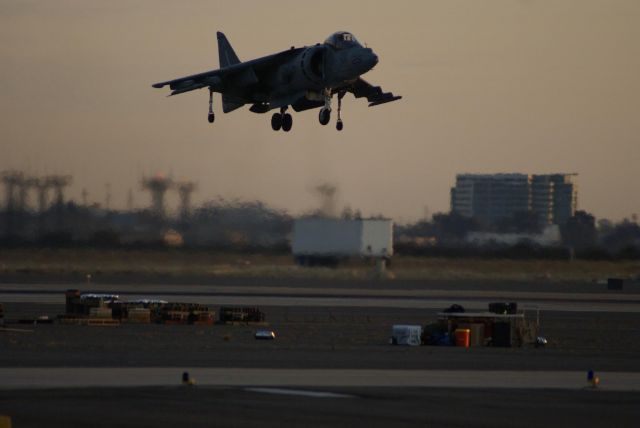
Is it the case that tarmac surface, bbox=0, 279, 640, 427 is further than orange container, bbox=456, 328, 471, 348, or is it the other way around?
orange container, bbox=456, 328, 471, 348

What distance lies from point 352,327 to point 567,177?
7754cm

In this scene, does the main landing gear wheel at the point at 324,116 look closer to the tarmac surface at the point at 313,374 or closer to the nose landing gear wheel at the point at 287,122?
the nose landing gear wheel at the point at 287,122

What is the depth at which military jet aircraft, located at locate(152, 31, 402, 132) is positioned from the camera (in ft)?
148

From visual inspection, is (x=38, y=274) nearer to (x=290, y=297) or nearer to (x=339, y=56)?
(x=290, y=297)

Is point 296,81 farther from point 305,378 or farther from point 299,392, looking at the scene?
point 299,392

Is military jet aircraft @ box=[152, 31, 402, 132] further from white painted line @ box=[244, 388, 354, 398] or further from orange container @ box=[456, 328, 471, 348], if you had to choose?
white painted line @ box=[244, 388, 354, 398]

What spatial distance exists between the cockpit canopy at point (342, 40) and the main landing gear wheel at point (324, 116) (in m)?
2.14

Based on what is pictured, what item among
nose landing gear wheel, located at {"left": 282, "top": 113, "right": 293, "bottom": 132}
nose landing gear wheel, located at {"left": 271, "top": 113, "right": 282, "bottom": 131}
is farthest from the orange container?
nose landing gear wheel, located at {"left": 271, "top": 113, "right": 282, "bottom": 131}

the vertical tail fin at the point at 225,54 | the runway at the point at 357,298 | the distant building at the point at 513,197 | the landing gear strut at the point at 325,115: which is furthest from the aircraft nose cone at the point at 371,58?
the distant building at the point at 513,197

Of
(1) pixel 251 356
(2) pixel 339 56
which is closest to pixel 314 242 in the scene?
(2) pixel 339 56

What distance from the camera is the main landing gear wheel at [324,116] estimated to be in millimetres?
45031

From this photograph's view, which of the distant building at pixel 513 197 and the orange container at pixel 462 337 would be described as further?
the distant building at pixel 513 197

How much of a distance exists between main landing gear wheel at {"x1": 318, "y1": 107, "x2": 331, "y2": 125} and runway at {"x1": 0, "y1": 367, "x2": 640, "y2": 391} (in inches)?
487

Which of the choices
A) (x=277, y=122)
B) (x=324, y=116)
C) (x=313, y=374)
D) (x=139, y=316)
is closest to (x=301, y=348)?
(x=313, y=374)
